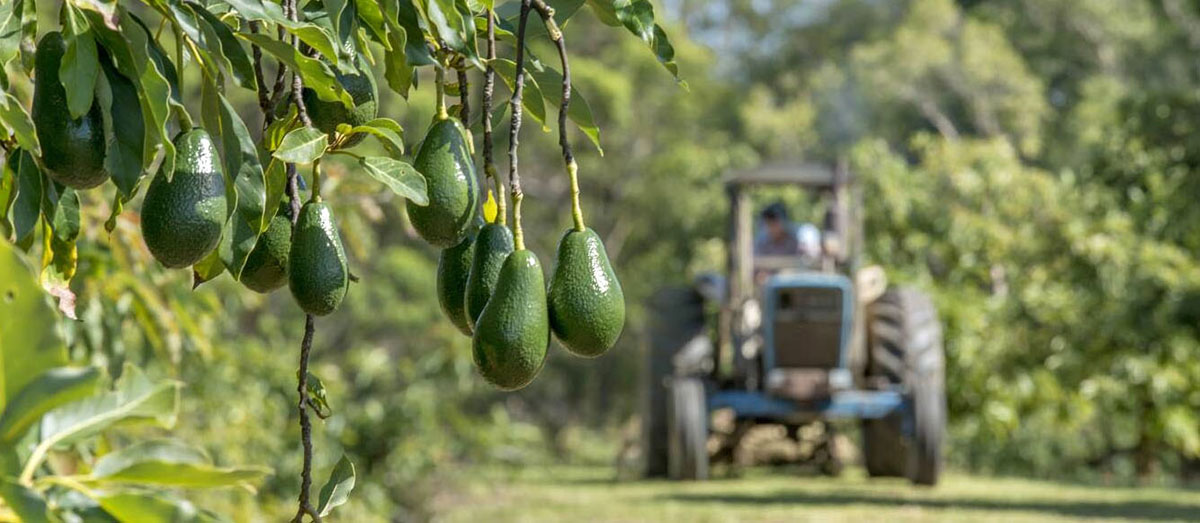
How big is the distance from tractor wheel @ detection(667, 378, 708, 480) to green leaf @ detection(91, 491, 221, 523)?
28.5 feet

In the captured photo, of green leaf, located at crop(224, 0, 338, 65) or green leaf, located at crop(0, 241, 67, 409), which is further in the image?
green leaf, located at crop(224, 0, 338, 65)

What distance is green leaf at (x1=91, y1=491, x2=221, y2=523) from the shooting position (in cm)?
116

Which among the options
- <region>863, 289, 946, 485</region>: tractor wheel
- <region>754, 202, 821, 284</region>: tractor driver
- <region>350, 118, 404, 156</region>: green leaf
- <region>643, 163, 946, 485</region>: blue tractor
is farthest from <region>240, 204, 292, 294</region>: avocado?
<region>754, 202, 821, 284</region>: tractor driver

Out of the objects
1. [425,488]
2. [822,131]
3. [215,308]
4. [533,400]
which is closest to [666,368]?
[425,488]

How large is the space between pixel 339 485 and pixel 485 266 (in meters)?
0.21

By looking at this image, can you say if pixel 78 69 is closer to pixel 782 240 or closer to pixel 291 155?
pixel 291 155

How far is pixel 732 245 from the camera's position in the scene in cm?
1012

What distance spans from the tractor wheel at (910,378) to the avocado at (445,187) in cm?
819

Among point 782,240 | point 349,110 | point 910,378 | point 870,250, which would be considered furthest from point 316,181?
point 870,250

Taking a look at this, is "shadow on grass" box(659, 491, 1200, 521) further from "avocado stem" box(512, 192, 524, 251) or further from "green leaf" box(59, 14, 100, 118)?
"green leaf" box(59, 14, 100, 118)

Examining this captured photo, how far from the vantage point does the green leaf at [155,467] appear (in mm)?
1267

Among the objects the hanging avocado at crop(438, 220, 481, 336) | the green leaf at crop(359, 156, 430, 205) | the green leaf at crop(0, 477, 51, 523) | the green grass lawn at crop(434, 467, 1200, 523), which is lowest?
the green grass lawn at crop(434, 467, 1200, 523)

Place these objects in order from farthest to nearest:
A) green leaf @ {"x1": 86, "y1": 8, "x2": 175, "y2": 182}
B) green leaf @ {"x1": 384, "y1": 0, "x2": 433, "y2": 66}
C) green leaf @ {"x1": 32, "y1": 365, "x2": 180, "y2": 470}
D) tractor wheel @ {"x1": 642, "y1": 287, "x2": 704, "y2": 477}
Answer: tractor wheel @ {"x1": 642, "y1": 287, "x2": 704, "y2": 477} → green leaf @ {"x1": 384, "y1": 0, "x2": 433, "y2": 66} → green leaf @ {"x1": 86, "y1": 8, "x2": 175, "y2": 182} → green leaf @ {"x1": 32, "y1": 365, "x2": 180, "y2": 470}

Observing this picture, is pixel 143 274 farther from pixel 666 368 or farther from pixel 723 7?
pixel 723 7
